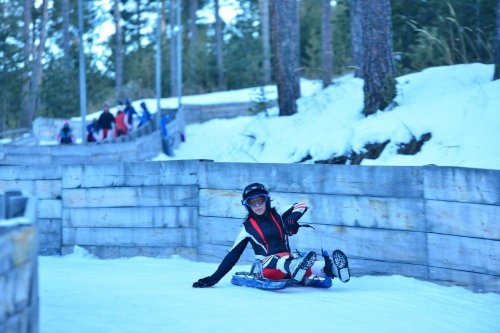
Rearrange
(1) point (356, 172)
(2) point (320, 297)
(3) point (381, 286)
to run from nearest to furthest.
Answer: (2) point (320, 297) → (3) point (381, 286) → (1) point (356, 172)

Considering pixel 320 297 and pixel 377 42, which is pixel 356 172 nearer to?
pixel 320 297

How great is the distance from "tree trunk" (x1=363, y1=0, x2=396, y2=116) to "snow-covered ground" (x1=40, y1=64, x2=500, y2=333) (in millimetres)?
410

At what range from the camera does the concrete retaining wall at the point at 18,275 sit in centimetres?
507

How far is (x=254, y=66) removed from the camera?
57875 mm

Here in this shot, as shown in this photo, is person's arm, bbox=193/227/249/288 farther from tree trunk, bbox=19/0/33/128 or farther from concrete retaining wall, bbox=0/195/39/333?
tree trunk, bbox=19/0/33/128

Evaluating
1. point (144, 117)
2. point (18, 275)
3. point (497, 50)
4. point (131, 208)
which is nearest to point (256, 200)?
point (131, 208)

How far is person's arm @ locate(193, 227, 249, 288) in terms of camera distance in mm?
9930

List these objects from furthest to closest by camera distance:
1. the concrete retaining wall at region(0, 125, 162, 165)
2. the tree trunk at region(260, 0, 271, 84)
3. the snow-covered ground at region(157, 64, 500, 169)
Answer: the tree trunk at region(260, 0, 271, 84), the concrete retaining wall at region(0, 125, 162, 165), the snow-covered ground at region(157, 64, 500, 169)

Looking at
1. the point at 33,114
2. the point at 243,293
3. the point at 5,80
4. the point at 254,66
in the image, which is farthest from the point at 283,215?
the point at 254,66

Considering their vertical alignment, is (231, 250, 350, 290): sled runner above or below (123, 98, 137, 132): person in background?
below

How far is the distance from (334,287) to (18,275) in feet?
17.7

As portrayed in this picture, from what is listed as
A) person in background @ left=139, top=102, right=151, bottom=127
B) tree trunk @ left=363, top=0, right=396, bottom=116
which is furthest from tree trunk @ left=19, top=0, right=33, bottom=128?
tree trunk @ left=363, top=0, right=396, bottom=116

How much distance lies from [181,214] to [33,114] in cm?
3870

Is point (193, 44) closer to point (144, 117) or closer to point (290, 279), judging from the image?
point (144, 117)
